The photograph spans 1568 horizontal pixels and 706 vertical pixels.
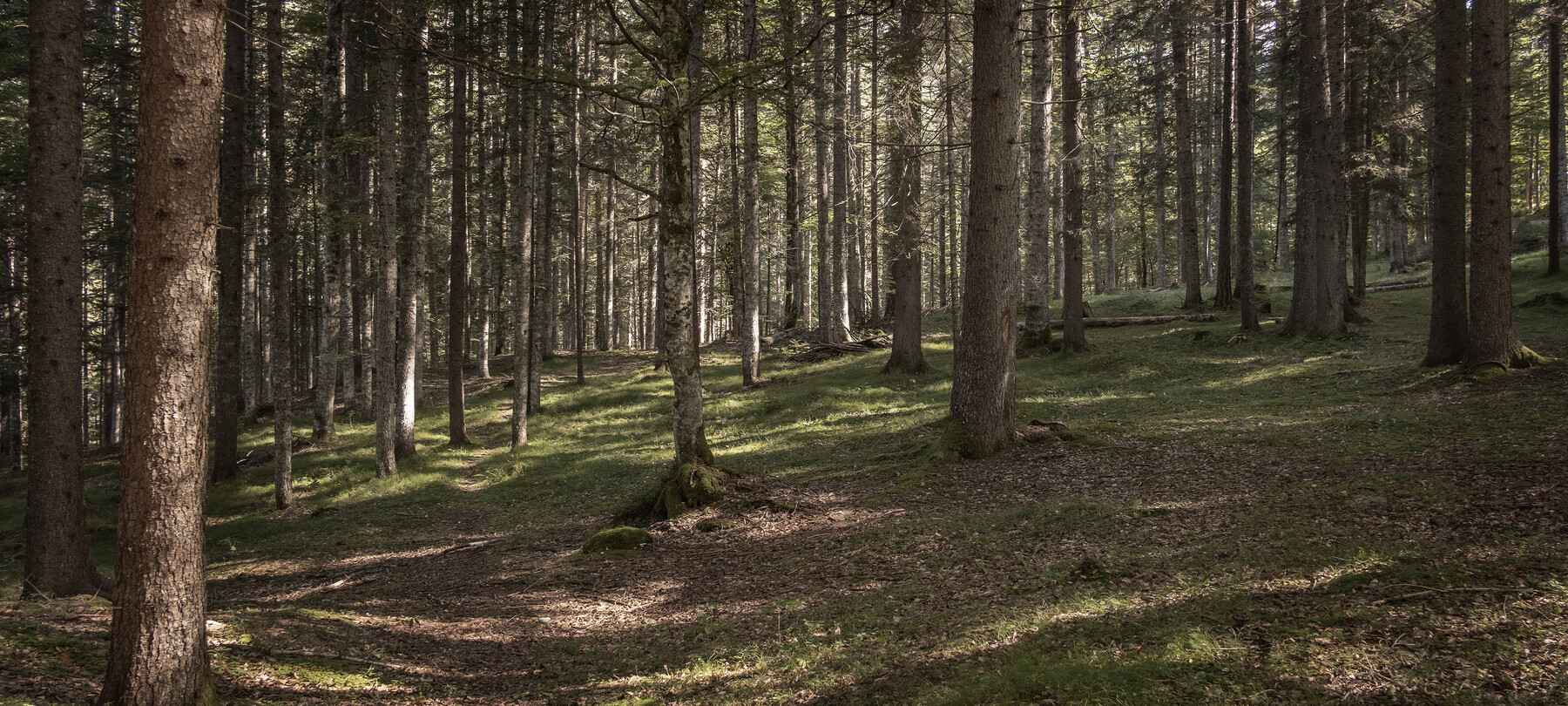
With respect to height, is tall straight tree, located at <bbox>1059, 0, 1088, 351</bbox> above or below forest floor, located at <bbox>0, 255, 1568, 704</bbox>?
above

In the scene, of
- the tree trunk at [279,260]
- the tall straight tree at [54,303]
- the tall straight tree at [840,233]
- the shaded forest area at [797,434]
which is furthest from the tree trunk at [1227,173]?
the tall straight tree at [54,303]

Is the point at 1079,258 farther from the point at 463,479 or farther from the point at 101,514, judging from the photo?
the point at 101,514

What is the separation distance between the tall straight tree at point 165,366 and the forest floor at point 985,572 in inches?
30.0

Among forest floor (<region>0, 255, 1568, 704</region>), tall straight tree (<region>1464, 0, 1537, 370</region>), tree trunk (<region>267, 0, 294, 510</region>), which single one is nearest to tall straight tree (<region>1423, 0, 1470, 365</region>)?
tall straight tree (<region>1464, 0, 1537, 370</region>)

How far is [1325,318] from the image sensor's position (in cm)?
1747

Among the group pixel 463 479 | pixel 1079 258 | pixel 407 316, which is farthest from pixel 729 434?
pixel 1079 258

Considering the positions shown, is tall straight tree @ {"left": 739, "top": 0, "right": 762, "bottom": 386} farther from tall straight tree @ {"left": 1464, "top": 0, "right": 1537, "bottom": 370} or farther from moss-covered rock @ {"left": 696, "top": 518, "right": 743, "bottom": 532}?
tall straight tree @ {"left": 1464, "top": 0, "right": 1537, "bottom": 370}

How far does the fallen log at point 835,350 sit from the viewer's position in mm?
23266

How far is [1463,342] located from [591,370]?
79.4 ft

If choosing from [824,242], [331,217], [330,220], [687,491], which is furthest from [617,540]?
[824,242]

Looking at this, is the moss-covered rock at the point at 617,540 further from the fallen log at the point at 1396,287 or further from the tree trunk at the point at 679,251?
the fallen log at the point at 1396,287

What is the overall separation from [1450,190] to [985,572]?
427 inches

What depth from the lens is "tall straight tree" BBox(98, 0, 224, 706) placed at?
3.96 meters

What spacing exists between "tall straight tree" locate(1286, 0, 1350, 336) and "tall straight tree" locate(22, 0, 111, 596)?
68.6ft
